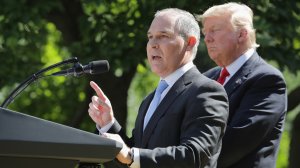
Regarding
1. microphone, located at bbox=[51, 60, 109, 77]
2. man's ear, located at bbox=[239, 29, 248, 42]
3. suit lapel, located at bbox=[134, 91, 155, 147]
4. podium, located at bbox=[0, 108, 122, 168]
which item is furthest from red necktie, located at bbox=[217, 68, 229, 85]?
podium, located at bbox=[0, 108, 122, 168]

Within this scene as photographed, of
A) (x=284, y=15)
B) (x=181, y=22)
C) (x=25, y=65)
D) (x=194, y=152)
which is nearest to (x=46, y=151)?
(x=194, y=152)

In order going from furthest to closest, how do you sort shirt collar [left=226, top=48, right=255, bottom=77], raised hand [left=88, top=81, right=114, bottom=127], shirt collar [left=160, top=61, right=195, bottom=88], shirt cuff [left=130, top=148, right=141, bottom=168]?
1. shirt collar [left=226, top=48, right=255, bottom=77]
2. shirt collar [left=160, top=61, right=195, bottom=88]
3. raised hand [left=88, top=81, right=114, bottom=127]
4. shirt cuff [left=130, top=148, right=141, bottom=168]

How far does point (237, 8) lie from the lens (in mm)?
4984

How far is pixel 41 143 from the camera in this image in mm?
3201

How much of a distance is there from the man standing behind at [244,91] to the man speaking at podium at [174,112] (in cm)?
55

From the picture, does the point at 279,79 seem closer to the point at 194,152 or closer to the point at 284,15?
the point at 194,152

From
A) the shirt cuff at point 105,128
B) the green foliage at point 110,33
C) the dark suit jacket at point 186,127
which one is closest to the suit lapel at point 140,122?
the dark suit jacket at point 186,127

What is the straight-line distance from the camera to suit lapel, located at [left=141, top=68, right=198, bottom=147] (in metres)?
4.13

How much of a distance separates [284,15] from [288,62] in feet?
1.77

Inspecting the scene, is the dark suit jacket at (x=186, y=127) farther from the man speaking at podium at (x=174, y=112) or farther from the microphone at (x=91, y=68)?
the microphone at (x=91, y=68)

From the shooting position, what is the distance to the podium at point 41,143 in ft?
10.5

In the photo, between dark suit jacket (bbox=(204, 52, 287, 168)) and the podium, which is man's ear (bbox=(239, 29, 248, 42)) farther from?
the podium

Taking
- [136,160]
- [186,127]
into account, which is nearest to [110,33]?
[186,127]

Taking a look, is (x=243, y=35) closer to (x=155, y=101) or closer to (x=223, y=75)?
(x=223, y=75)
